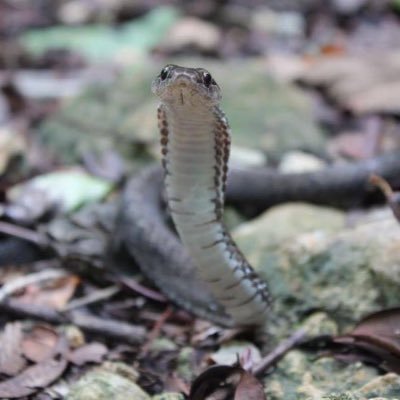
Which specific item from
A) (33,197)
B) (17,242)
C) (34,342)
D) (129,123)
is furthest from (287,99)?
(34,342)

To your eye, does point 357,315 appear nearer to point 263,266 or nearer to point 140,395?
point 263,266

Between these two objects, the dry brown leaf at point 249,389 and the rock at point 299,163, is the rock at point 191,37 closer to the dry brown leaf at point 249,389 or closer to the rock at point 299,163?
the rock at point 299,163

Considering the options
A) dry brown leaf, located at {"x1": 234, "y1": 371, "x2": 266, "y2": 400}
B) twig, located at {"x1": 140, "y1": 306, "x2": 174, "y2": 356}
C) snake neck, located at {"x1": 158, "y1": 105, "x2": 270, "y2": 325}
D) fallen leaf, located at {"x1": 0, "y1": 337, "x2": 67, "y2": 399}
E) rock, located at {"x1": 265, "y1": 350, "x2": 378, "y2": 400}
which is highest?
snake neck, located at {"x1": 158, "y1": 105, "x2": 270, "y2": 325}

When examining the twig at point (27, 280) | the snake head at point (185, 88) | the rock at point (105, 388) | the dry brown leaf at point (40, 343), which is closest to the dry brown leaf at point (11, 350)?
the dry brown leaf at point (40, 343)

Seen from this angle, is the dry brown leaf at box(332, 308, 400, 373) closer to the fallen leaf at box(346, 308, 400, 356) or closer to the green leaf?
the fallen leaf at box(346, 308, 400, 356)

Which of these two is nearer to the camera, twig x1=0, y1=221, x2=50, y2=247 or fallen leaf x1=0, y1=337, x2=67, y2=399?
fallen leaf x1=0, y1=337, x2=67, y2=399

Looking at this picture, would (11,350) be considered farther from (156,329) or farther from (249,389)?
(249,389)

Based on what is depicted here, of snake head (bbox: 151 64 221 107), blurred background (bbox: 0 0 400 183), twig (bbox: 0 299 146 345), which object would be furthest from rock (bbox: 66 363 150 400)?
blurred background (bbox: 0 0 400 183)
